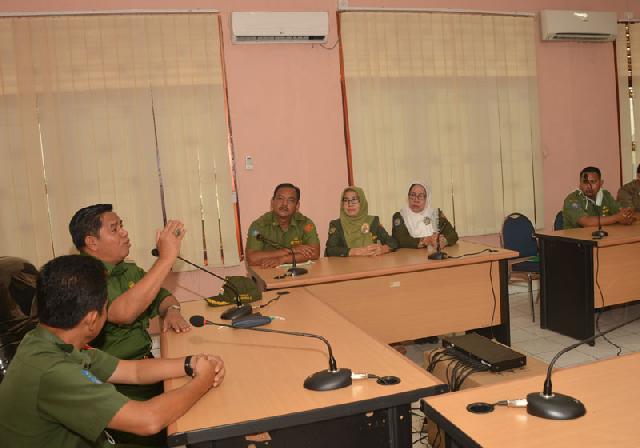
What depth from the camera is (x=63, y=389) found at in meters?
1.33

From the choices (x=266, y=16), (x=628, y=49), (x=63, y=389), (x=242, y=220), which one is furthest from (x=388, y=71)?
(x=63, y=389)

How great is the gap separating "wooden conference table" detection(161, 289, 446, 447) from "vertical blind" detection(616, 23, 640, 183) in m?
5.59

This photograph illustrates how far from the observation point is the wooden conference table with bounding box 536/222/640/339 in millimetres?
4008

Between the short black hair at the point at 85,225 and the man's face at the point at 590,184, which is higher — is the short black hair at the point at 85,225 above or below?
above

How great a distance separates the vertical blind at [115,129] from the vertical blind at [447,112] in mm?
1402

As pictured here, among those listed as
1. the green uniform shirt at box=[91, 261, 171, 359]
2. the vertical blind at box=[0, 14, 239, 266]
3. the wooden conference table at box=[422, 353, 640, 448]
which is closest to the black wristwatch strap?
the green uniform shirt at box=[91, 261, 171, 359]

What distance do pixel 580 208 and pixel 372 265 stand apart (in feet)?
7.76

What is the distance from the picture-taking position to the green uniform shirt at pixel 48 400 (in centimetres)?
133

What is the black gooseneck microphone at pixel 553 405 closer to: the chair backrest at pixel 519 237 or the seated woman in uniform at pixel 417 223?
the seated woman in uniform at pixel 417 223

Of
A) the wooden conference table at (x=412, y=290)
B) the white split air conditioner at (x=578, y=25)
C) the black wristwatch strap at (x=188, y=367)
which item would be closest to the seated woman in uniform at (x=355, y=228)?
the wooden conference table at (x=412, y=290)

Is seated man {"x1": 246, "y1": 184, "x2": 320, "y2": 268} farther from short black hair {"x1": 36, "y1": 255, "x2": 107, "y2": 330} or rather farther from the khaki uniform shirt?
the khaki uniform shirt

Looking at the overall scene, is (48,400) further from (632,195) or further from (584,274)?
(632,195)

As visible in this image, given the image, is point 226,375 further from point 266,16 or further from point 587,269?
point 266,16

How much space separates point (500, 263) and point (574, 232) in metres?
1.08
